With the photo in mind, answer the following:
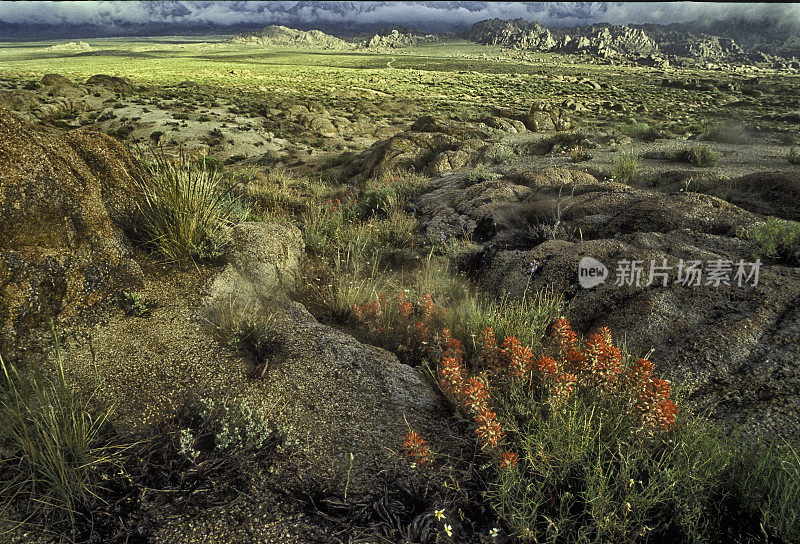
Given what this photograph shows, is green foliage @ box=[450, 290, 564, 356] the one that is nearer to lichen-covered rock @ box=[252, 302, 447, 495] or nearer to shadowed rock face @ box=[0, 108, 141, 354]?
lichen-covered rock @ box=[252, 302, 447, 495]

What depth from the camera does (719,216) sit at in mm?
4809

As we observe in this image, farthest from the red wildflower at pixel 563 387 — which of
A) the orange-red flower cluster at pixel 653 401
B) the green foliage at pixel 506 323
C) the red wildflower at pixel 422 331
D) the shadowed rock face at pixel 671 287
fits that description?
the red wildflower at pixel 422 331

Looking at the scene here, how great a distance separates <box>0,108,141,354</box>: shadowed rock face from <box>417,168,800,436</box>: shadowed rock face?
366 cm

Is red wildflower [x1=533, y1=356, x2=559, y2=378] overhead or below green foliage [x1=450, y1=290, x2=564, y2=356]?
overhead

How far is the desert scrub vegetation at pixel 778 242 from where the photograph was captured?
12.7ft

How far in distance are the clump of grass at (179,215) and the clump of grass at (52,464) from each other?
1.88 m

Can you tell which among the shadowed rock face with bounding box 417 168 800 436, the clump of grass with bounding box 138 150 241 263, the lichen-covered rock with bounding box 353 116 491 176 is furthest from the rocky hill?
the clump of grass with bounding box 138 150 241 263

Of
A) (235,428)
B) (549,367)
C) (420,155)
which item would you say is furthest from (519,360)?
(420,155)

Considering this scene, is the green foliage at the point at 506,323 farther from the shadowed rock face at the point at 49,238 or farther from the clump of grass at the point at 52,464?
the shadowed rock face at the point at 49,238

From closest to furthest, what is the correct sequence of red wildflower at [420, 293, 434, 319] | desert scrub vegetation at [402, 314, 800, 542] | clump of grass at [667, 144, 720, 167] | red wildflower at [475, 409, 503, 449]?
1. desert scrub vegetation at [402, 314, 800, 542]
2. red wildflower at [475, 409, 503, 449]
3. red wildflower at [420, 293, 434, 319]
4. clump of grass at [667, 144, 720, 167]

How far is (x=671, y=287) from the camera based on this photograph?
3.61 meters

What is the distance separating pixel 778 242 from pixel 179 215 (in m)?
5.77

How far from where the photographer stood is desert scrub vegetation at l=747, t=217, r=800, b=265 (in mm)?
3885

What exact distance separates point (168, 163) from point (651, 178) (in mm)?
8808
